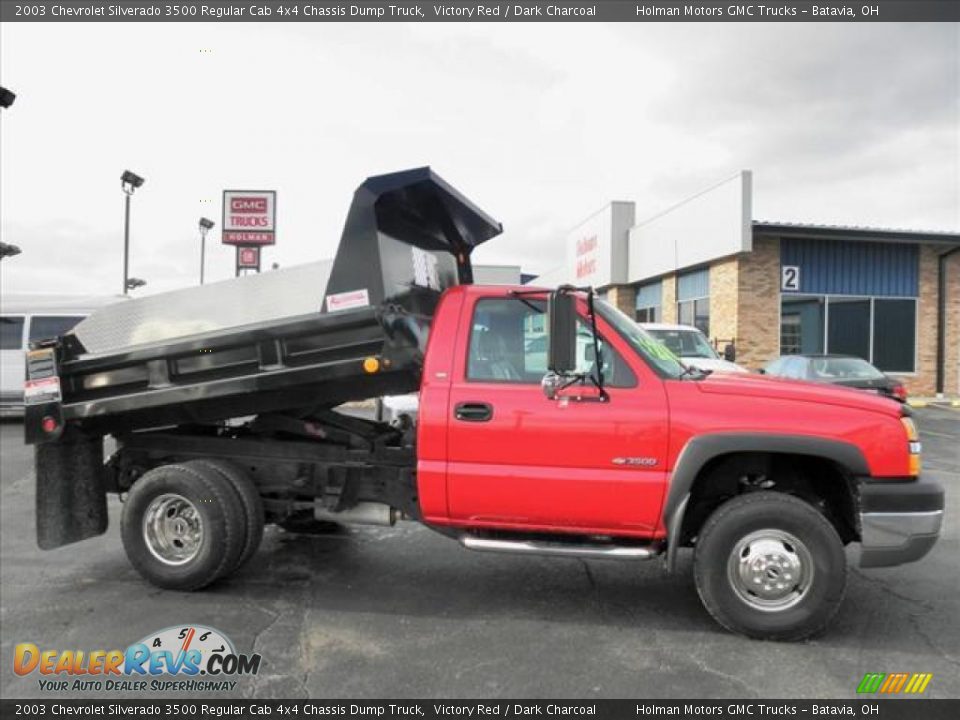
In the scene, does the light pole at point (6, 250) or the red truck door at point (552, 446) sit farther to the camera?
the light pole at point (6, 250)

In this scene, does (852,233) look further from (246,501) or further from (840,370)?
(246,501)

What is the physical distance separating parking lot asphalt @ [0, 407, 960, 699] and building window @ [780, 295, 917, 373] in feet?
45.5

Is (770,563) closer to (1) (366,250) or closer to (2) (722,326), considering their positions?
(1) (366,250)

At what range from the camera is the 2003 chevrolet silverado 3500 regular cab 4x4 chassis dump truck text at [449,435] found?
155 inches

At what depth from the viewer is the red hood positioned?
4.02 m

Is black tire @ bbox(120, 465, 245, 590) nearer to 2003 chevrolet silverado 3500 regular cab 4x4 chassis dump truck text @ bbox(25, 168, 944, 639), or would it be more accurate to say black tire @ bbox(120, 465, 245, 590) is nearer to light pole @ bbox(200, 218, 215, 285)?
2003 chevrolet silverado 3500 regular cab 4x4 chassis dump truck text @ bbox(25, 168, 944, 639)

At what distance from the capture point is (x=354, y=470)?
4871 mm

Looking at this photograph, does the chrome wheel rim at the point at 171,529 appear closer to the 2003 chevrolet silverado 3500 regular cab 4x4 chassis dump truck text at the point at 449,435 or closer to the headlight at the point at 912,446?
the 2003 chevrolet silverado 3500 regular cab 4x4 chassis dump truck text at the point at 449,435

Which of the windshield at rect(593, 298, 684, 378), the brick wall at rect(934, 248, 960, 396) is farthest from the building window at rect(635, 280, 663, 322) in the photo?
the windshield at rect(593, 298, 684, 378)

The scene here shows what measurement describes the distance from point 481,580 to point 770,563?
1950mm

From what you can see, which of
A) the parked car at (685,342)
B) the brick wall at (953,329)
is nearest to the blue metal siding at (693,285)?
the brick wall at (953,329)

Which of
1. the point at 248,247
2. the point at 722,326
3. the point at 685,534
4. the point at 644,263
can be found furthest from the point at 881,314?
the point at 685,534

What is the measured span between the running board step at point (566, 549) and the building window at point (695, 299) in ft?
54.9

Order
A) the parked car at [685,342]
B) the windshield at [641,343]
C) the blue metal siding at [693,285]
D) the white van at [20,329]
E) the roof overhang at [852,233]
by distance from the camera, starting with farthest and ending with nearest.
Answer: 1. the blue metal siding at [693,285]
2. the roof overhang at [852,233]
3. the white van at [20,329]
4. the parked car at [685,342]
5. the windshield at [641,343]
